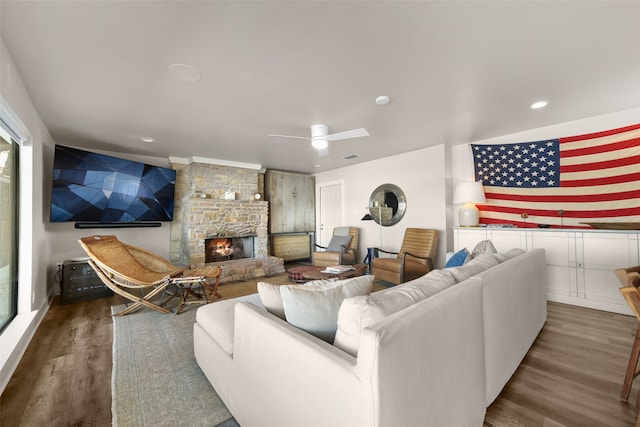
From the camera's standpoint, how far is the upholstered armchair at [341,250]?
472cm

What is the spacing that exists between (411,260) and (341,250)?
147 cm

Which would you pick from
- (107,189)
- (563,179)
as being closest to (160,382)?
(107,189)

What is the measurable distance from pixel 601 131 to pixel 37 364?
6.32m

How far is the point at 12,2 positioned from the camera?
141cm

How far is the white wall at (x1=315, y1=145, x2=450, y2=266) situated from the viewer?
4461 millimetres

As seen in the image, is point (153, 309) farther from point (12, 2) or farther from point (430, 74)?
point (430, 74)

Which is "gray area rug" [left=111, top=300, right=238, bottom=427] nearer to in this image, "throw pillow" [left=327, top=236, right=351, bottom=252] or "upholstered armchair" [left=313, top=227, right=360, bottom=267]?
"upholstered armchair" [left=313, top=227, right=360, bottom=267]

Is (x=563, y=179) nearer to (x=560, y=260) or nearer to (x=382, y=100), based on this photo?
(x=560, y=260)

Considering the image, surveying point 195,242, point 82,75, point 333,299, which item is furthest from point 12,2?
point 195,242

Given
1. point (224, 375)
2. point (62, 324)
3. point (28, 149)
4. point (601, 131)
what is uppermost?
point (601, 131)

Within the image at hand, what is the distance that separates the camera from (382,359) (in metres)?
0.77

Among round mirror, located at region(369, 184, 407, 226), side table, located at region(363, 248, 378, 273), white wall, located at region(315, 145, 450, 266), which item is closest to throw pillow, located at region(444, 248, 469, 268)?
white wall, located at region(315, 145, 450, 266)

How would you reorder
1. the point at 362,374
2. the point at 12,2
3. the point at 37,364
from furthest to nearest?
the point at 37,364 < the point at 12,2 < the point at 362,374

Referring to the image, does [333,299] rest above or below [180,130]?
below
